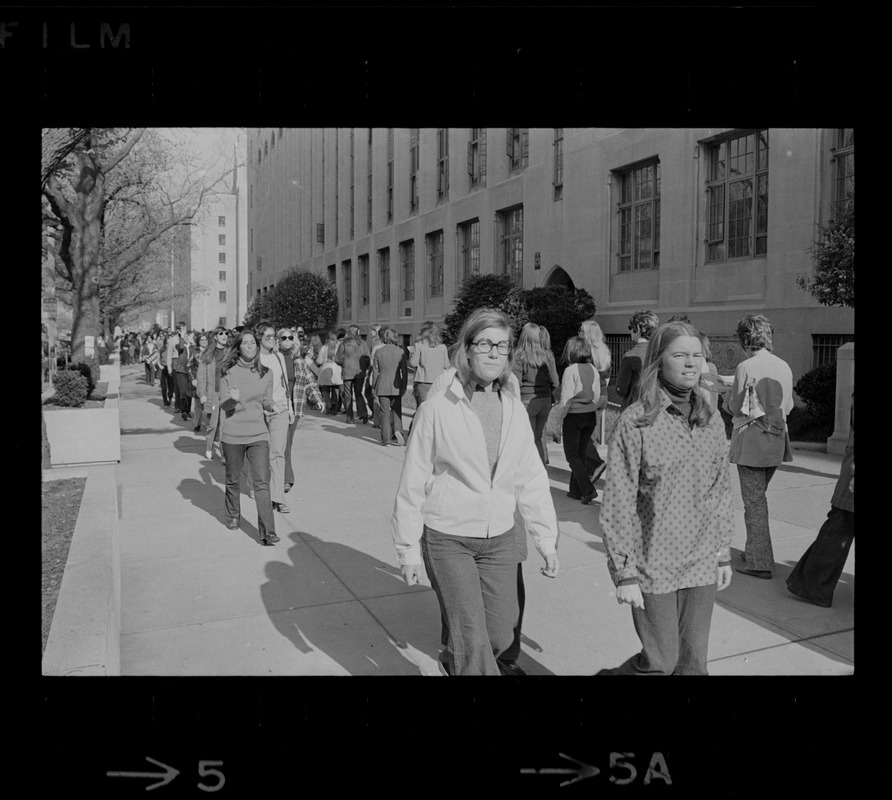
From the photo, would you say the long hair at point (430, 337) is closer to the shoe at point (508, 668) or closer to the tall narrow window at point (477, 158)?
the shoe at point (508, 668)

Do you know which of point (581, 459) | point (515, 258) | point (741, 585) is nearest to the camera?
point (741, 585)

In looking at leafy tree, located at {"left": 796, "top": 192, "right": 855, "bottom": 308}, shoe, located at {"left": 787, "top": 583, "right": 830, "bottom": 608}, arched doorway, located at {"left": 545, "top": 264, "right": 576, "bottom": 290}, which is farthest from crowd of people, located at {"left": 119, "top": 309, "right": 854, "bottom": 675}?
arched doorway, located at {"left": 545, "top": 264, "right": 576, "bottom": 290}

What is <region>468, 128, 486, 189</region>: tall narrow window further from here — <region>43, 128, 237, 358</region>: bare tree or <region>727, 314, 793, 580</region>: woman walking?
<region>727, 314, 793, 580</region>: woman walking

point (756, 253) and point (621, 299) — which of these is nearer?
point (756, 253)

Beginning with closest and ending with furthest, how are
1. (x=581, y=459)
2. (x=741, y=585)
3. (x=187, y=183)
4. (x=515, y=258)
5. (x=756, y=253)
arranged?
(x=741, y=585)
(x=581, y=459)
(x=756, y=253)
(x=187, y=183)
(x=515, y=258)

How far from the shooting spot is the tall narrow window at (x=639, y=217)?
17.7 meters

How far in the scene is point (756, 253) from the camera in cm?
1525

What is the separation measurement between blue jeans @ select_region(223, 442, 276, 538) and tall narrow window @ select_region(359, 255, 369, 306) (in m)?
30.1

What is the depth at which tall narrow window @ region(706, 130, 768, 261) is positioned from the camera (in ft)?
49.7
